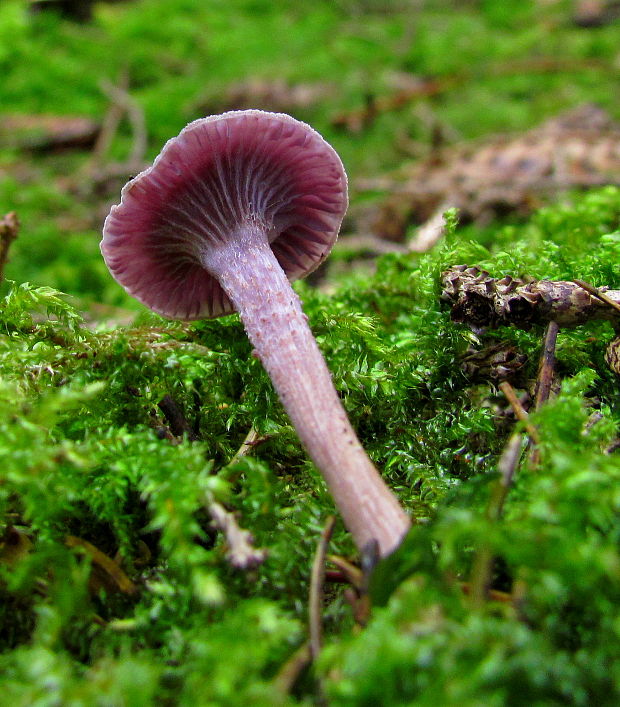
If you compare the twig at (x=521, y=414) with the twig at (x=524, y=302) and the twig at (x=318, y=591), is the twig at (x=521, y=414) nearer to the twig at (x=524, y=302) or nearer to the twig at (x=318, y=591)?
the twig at (x=524, y=302)

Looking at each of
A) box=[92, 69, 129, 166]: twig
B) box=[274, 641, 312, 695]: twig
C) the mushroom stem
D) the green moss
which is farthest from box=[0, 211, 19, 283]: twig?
box=[92, 69, 129, 166]: twig

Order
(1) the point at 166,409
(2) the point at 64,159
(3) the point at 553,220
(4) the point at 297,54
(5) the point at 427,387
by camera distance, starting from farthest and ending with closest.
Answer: (4) the point at 297,54
(2) the point at 64,159
(3) the point at 553,220
(5) the point at 427,387
(1) the point at 166,409

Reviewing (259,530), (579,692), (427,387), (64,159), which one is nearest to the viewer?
(579,692)

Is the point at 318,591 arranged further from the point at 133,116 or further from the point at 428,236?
the point at 133,116

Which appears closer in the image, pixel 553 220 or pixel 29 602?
pixel 29 602

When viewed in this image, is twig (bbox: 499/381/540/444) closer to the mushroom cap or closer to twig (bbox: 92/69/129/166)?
the mushroom cap

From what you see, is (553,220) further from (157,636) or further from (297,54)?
(297,54)

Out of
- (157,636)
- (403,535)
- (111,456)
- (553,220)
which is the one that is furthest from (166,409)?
(553,220)
